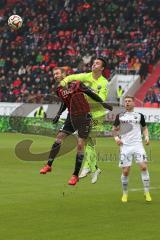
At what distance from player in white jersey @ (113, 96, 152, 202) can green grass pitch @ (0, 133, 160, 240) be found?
0.46 metres

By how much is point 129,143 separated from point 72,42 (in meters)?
32.9

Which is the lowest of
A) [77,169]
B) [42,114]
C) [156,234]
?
[42,114]

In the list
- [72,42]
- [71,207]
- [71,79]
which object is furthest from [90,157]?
[72,42]

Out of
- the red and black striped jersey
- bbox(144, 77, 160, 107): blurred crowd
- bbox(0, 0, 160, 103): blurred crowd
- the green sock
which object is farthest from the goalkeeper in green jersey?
bbox(0, 0, 160, 103): blurred crowd

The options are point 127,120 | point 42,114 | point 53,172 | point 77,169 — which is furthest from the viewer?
point 42,114

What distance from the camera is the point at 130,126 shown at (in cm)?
1372

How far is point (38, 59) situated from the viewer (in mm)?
45250

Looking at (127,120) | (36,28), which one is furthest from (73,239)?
(36,28)

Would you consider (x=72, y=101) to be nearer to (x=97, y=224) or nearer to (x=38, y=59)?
(x=97, y=224)

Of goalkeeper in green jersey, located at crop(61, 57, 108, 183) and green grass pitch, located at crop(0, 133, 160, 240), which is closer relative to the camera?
green grass pitch, located at crop(0, 133, 160, 240)

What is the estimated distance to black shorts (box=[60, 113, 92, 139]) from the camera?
15.2 metres

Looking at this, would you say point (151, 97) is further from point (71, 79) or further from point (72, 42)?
point (71, 79)

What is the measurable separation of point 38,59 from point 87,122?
30278 millimetres

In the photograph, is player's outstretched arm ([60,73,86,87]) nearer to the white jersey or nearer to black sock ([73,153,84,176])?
black sock ([73,153,84,176])
